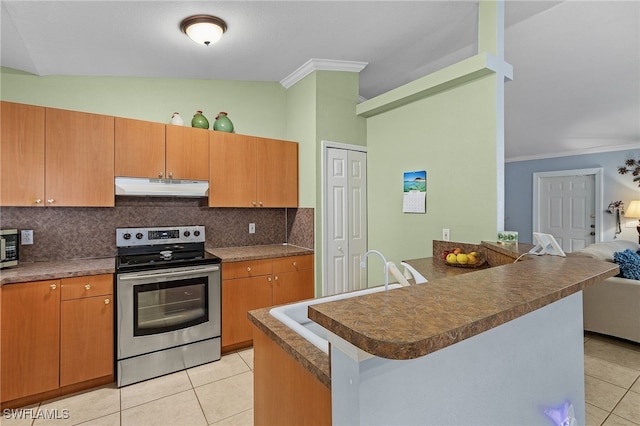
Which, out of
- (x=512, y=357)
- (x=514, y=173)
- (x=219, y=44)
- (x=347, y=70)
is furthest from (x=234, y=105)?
(x=514, y=173)

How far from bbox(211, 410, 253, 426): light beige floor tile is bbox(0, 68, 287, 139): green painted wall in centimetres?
272

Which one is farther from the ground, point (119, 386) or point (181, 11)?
point (181, 11)

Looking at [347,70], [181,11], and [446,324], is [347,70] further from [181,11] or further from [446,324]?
[446,324]

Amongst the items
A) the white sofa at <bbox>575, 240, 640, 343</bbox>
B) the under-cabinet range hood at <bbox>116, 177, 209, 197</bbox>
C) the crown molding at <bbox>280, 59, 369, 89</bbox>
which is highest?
the crown molding at <bbox>280, 59, 369, 89</bbox>

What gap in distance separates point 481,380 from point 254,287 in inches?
93.2

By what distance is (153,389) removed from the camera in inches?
96.6

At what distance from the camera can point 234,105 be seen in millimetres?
3625

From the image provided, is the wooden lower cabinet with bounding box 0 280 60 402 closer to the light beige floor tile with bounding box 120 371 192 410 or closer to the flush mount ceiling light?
the light beige floor tile with bounding box 120 371 192 410

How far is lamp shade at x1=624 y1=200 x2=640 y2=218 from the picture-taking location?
523 centimetres

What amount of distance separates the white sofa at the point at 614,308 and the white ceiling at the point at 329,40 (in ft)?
7.18

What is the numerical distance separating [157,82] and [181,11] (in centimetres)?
121

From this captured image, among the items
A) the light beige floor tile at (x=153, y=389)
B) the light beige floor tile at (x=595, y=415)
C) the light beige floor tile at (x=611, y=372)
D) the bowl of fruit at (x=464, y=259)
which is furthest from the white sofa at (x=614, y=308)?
the light beige floor tile at (x=153, y=389)

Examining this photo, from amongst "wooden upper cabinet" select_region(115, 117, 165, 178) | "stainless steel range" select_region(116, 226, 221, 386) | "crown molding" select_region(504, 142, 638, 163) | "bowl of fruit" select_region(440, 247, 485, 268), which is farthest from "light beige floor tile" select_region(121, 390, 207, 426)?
"crown molding" select_region(504, 142, 638, 163)
